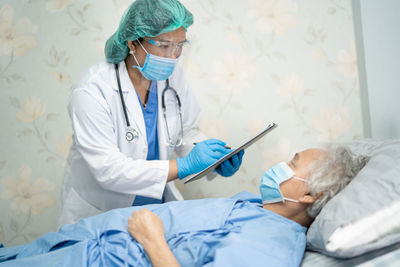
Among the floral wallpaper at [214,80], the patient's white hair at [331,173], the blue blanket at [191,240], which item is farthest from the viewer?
the floral wallpaper at [214,80]

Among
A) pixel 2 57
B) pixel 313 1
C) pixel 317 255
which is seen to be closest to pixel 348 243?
pixel 317 255

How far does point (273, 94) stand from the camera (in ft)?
6.73

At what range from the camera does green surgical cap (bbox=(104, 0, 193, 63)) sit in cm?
135

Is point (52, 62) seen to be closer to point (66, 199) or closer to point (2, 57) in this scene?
point (2, 57)

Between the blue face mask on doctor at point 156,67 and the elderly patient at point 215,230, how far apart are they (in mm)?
541

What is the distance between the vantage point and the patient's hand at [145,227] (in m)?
1.12

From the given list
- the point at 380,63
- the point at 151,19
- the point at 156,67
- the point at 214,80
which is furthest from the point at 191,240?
the point at 380,63

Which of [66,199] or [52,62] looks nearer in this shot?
[66,199]

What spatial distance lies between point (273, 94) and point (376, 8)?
26.6 inches

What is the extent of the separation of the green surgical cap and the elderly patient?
2.27ft

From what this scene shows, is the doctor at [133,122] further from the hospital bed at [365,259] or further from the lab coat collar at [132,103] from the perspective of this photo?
the hospital bed at [365,259]

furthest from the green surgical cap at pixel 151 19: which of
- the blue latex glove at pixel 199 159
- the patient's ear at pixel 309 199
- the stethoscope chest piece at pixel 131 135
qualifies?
the patient's ear at pixel 309 199

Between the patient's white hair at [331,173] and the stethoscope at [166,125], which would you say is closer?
the patient's white hair at [331,173]

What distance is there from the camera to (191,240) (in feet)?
3.73
